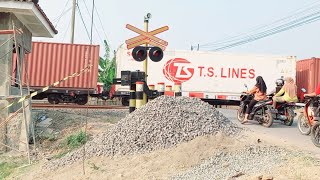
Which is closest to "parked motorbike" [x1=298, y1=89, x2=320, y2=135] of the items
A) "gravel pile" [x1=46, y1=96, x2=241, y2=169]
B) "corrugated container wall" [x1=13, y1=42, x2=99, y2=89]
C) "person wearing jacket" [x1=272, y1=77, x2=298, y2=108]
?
"person wearing jacket" [x1=272, y1=77, x2=298, y2=108]

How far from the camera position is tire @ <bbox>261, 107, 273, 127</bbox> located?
10.5m

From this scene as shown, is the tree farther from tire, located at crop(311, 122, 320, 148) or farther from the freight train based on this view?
tire, located at crop(311, 122, 320, 148)

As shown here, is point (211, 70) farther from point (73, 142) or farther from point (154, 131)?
point (154, 131)

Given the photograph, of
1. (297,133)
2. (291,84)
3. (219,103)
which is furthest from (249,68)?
(297,133)

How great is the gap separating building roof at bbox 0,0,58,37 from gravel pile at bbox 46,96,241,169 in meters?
4.00

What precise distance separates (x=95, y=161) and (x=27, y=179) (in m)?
1.12

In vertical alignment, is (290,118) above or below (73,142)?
above

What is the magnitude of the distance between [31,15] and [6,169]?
413cm

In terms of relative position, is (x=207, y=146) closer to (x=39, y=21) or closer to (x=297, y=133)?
(x=297, y=133)

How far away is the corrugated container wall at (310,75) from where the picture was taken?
22172 mm

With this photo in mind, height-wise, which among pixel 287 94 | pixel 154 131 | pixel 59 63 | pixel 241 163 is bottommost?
pixel 241 163

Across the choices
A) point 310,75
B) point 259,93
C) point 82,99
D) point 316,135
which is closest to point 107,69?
point 82,99

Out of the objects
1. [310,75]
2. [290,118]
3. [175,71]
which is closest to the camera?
[290,118]

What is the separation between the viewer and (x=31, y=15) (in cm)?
985
